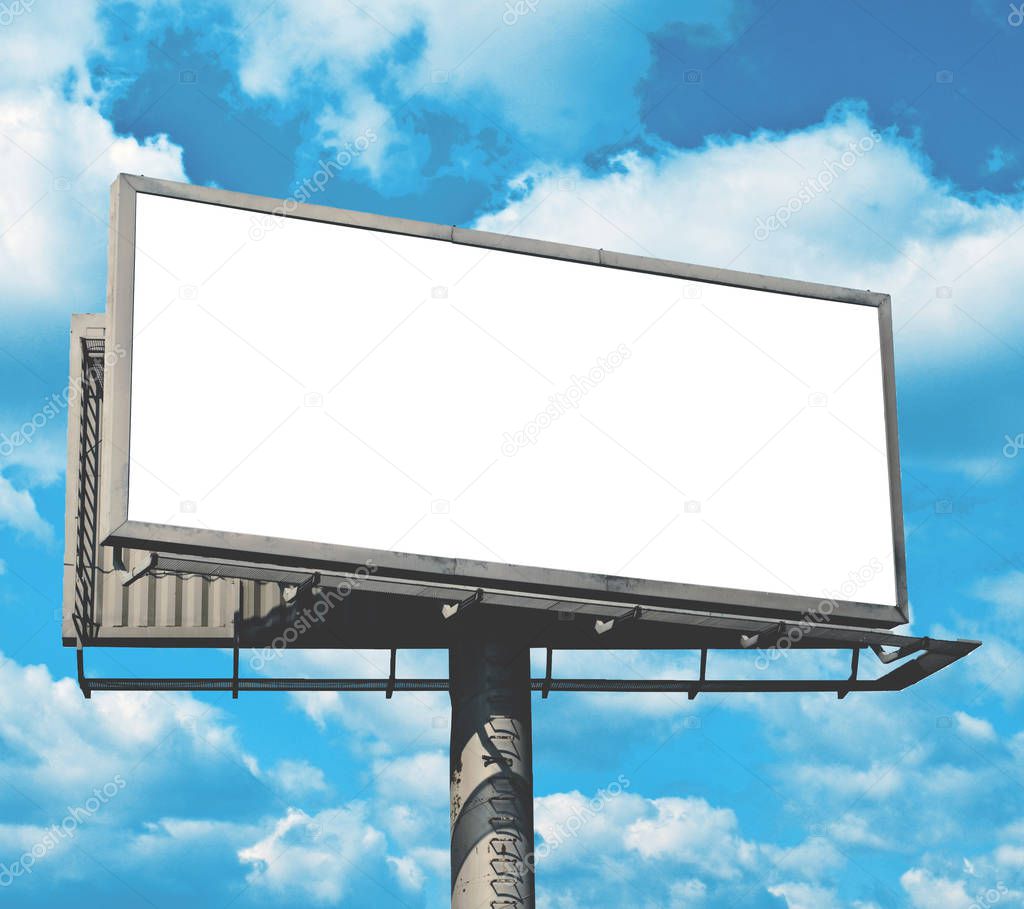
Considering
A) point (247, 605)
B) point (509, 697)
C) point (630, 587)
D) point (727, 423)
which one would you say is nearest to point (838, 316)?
point (727, 423)

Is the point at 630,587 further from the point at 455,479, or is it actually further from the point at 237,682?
the point at 237,682

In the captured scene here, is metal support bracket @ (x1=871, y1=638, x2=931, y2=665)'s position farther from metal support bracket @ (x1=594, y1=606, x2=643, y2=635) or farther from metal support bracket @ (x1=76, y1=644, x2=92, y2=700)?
metal support bracket @ (x1=76, y1=644, x2=92, y2=700)

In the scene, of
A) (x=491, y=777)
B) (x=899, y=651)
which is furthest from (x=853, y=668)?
→ (x=491, y=777)

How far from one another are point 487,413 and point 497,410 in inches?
5.5

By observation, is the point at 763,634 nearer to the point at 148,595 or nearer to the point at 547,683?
the point at 547,683

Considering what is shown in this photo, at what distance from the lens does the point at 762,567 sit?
2041cm

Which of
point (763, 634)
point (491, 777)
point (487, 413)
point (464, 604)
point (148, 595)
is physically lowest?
point (491, 777)

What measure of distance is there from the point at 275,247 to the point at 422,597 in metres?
4.71

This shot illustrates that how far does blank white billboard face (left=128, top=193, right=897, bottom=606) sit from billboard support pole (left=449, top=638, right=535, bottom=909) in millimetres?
1601

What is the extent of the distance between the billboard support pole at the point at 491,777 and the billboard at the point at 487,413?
1350mm

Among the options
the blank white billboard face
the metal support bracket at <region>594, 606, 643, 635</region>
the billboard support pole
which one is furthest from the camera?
the metal support bracket at <region>594, 606, 643, 635</region>

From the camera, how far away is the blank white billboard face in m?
18.1

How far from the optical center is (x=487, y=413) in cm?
1950

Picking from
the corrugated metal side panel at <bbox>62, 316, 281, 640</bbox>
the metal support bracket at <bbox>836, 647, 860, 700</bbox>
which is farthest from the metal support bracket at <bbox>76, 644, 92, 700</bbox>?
the metal support bracket at <bbox>836, 647, 860, 700</bbox>
